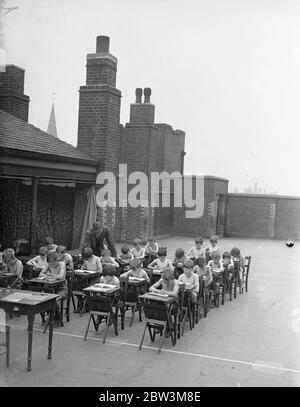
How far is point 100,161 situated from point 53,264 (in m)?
6.67

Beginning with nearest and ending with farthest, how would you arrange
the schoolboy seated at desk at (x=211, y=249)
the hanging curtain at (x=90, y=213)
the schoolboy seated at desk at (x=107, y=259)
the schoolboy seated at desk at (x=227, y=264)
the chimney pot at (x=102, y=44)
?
the schoolboy seated at desk at (x=107, y=259) < the schoolboy seated at desk at (x=227, y=264) < the schoolboy seated at desk at (x=211, y=249) < the hanging curtain at (x=90, y=213) < the chimney pot at (x=102, y=44)

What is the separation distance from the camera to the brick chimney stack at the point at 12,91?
60.7ft

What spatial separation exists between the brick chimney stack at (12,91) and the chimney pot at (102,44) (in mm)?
3730

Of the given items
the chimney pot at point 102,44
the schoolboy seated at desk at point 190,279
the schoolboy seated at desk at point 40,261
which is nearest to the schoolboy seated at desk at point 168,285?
the schoolboy seated at desk at point 190,279

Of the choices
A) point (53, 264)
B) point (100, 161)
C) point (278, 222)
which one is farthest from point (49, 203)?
point (278, 222)


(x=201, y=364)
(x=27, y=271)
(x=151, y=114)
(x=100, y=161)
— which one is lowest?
(x=201, y=364)

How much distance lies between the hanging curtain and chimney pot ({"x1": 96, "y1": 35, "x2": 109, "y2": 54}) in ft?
15.9

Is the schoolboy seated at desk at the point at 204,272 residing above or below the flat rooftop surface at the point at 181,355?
above

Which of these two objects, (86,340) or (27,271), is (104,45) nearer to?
(27,271)

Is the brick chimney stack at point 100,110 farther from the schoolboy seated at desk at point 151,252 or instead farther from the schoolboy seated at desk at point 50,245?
the schoolboy seated at desk at point 50,245

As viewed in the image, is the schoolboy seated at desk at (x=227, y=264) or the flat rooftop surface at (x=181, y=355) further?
the schoolboy seated at desk at (x=227, y=264)

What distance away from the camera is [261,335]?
9398mm

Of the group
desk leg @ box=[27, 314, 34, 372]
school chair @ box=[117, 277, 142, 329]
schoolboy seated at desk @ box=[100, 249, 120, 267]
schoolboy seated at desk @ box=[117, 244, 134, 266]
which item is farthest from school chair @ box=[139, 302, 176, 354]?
schoolboy seated at desk @ box=[117, 244, 134, 266]

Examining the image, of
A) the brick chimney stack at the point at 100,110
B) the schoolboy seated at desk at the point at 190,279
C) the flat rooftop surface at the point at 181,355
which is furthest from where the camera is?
the brick chimney stack at the point at 100,110
